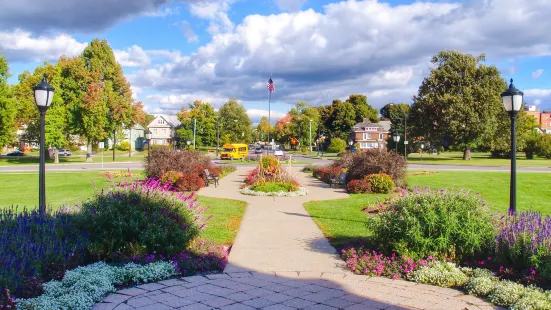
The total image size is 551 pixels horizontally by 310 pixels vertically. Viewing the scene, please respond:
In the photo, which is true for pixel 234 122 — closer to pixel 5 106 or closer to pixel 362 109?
pixel 362 109

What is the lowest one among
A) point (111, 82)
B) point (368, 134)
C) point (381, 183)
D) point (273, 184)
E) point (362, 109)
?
point (273, 184)

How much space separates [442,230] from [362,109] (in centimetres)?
9490

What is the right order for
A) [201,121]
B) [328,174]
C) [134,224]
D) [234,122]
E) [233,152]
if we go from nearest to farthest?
[134,224] < [328,174] < [233,152] < [201,121] < [234,122]

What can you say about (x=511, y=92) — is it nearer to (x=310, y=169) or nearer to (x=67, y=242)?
(x=67, y=242)

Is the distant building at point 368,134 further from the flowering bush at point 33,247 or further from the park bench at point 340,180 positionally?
the flowering bush at point 33,247

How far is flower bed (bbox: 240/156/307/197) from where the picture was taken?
57.4ft

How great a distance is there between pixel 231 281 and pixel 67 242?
2473mm

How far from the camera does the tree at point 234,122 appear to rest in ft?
282

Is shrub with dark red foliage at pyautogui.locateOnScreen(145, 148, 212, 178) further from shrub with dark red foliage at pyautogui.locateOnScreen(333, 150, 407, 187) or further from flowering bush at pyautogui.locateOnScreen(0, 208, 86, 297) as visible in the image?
flowering bush at pyautogui.locateOnScreen(0, 208, 86, 297)

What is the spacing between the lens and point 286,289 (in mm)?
5664

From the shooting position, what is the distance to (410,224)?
6.57m

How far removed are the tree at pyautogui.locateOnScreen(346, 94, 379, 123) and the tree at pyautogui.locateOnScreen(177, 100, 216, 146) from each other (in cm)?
3680

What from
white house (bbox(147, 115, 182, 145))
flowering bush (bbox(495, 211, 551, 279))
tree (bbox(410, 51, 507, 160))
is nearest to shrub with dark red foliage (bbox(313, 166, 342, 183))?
flowering bush (bbox(495, 211, 551, 279))

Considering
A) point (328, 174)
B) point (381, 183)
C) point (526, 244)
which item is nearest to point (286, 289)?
point (526, 244)
